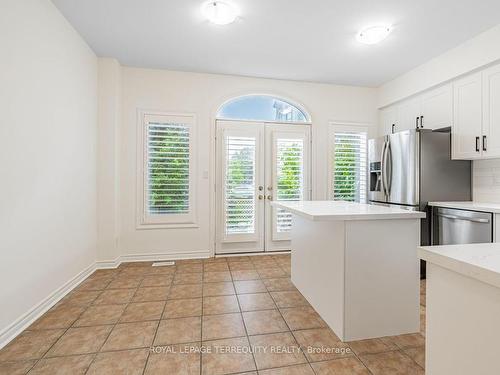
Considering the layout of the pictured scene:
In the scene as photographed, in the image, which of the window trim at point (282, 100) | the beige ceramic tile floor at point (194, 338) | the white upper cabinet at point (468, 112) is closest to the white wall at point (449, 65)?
the white upper cabinet at point (468, 112)

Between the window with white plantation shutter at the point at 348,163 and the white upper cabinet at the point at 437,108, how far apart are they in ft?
3.18

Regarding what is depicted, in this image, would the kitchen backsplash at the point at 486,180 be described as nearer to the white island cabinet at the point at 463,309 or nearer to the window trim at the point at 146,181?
the white island cabinet at the point at 463,309

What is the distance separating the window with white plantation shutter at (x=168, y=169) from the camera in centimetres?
383

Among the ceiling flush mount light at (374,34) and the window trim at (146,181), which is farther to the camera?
the window trim at (146,181)

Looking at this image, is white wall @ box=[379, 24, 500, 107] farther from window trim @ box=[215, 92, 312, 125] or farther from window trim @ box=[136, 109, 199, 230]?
window trim @ box=[136, 109, 199, 230]

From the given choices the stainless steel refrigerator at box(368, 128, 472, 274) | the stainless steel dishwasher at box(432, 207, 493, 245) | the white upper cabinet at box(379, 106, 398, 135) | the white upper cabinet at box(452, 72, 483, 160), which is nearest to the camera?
the stainless steel dishwasher at box(432, 207, 493, 245)

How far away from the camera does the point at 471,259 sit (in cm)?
84

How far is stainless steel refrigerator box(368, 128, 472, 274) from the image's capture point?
3.18 m

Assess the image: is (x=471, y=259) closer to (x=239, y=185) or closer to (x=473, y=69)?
(x=473, y=69)

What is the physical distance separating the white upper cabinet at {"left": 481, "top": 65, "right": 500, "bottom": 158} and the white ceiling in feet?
1.61

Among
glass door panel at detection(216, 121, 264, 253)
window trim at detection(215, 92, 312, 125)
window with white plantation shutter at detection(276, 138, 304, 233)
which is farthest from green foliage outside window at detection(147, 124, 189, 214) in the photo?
window with white plantation shutter at detection(276, 138, 304, 233)

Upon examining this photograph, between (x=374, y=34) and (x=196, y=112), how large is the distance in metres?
2.41
